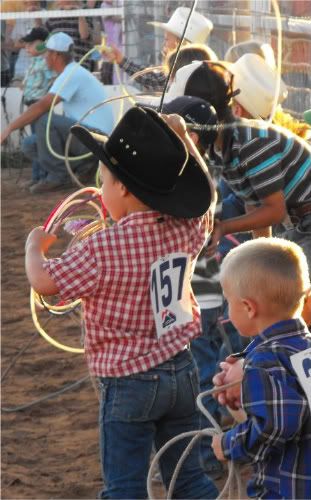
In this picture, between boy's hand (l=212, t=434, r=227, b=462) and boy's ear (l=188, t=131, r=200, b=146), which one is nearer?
boy's hand (l=212, t=434, r=227, b=462)

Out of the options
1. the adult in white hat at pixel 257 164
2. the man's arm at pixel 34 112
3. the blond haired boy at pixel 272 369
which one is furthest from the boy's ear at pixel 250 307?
the man's arm at pixel 34 112

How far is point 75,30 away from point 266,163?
899 cm

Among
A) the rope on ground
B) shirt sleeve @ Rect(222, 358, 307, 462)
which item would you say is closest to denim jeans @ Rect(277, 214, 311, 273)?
shirt sleeve @ Rect(222, 358, 307, 462)

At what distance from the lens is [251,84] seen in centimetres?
452

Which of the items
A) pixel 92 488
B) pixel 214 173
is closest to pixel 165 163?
pixel 214 173

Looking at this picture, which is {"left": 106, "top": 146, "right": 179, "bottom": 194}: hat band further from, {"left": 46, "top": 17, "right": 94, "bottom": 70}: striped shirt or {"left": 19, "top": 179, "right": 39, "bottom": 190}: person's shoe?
{"left": 46, "top": 17, "right": 94, "bottom": 70}: striped shirt

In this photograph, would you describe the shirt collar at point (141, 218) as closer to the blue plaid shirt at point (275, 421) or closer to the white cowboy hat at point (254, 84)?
the blue plaid shirt at point (275, 421)

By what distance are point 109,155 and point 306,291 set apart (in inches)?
34.9

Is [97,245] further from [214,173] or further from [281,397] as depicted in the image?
[214,173]

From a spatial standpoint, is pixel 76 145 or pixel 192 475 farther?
pixel 76 145

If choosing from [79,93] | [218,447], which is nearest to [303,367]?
[218,447]

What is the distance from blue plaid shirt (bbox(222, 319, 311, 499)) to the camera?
2.37m

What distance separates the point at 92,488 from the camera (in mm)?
4477

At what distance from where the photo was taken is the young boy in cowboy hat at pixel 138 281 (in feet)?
10.4
